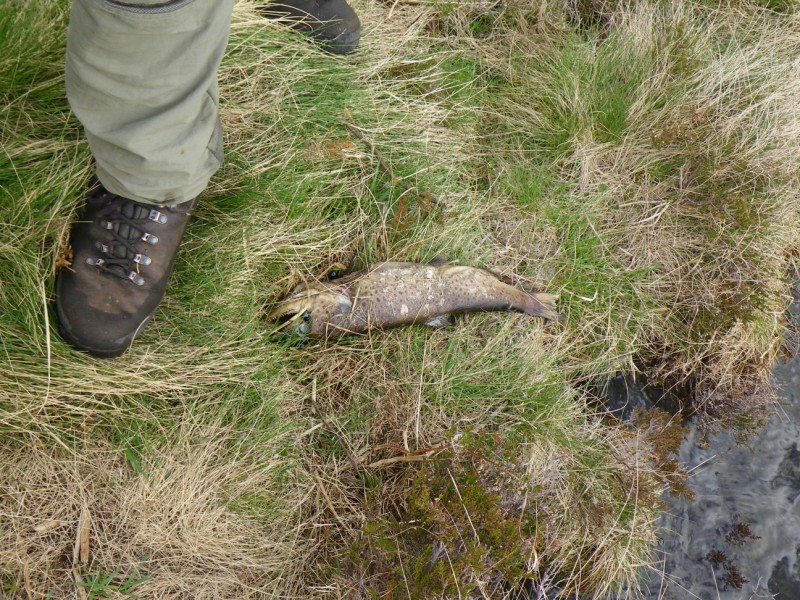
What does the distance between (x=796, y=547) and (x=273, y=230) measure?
3131 millimetres

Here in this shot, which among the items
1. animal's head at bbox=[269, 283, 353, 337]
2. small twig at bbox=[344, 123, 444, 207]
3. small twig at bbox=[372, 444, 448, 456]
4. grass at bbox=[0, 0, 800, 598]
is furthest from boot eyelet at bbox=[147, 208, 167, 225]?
small twig at bbox=[372, 444, 448, 456]

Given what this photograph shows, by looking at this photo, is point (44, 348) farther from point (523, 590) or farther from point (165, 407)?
point (523, 590)

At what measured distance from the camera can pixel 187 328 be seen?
2727 mm

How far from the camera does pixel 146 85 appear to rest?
1.92 m

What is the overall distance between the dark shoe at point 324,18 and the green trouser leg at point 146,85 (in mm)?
1253

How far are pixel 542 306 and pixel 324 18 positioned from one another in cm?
186

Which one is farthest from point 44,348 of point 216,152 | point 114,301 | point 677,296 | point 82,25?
point 677,296

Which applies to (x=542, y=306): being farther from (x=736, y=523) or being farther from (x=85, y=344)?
(x=85, y=344)

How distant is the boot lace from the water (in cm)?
285

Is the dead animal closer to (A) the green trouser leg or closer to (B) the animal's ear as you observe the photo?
(B) the animal's ear

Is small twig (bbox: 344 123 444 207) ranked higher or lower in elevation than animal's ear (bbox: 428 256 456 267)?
higher

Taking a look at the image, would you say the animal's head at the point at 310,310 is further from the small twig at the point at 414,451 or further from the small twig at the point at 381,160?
the small twig at the point at 381,160

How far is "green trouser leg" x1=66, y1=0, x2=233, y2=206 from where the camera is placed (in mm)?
1782

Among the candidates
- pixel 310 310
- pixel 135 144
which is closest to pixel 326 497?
pixel 310 310
